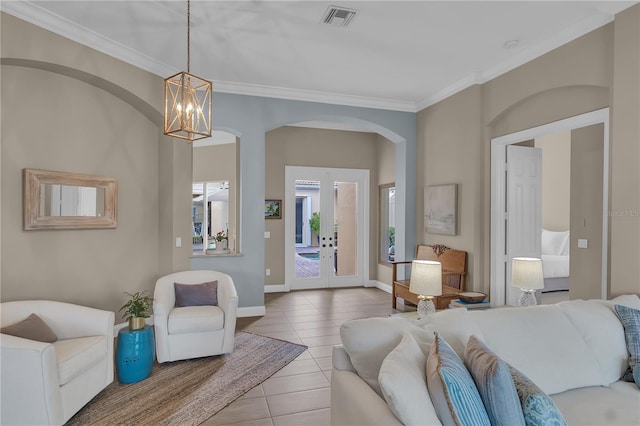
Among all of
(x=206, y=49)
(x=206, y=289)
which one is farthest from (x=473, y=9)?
(x=206, y=289)

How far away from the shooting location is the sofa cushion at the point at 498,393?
144 centimetres

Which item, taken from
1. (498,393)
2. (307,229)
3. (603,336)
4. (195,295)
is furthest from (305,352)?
(307,229)

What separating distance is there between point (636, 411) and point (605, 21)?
3026mm

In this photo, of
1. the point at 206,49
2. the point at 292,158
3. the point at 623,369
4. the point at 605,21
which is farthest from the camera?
the point at 292,158

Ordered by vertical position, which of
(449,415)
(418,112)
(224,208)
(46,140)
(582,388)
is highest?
(418,112)

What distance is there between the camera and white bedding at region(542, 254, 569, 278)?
20.6 ft

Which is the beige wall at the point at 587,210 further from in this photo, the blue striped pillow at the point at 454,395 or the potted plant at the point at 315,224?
the potted plant at the point at 315,224

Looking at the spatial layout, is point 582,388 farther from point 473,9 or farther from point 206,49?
point 206,49

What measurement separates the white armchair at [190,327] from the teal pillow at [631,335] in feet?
10.1

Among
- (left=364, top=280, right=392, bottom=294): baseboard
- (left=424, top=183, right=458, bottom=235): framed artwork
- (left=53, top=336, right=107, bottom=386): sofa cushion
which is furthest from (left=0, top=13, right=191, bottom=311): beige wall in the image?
(left=364, top=280, right=392, bottom=294): baseboard

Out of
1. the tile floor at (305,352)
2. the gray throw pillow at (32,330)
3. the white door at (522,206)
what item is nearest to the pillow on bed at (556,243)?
the white door at (522,206)

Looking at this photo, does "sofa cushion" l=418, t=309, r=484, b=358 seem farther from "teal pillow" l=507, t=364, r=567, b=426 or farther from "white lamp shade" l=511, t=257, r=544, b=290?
"white lamp shade" l=511, t=257, r=544, b=290

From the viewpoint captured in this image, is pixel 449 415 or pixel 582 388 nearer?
pixel 449 415

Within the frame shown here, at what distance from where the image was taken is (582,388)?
208 centimetres
